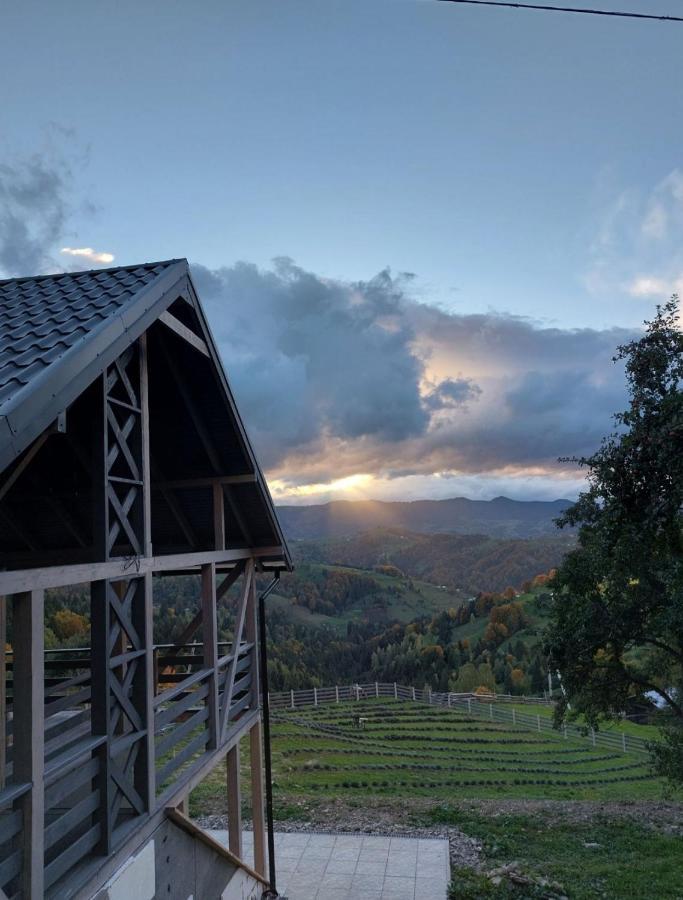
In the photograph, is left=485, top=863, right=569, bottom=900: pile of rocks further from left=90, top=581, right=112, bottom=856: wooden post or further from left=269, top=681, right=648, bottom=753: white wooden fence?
left=269, top=681, right=648, bottom=753: white wooden fence

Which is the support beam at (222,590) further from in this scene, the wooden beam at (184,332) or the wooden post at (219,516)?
the wooden beam at (184,332)

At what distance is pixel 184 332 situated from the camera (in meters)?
5.89

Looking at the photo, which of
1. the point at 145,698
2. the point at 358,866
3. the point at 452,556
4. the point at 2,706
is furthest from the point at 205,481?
the point at 452,556

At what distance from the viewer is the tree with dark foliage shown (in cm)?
1062

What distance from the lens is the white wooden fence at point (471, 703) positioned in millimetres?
33844

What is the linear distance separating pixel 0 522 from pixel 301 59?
8447 mm

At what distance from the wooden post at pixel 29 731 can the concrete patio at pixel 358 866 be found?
7.12 m

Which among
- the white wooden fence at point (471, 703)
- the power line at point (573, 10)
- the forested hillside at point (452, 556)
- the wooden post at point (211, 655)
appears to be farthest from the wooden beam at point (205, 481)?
the forested hillside at point (452, 556)

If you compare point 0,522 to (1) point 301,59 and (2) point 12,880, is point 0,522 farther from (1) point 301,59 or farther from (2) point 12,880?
(1) point 301,59

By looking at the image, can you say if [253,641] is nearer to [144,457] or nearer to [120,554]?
[120,554]

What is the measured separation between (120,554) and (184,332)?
2234mm

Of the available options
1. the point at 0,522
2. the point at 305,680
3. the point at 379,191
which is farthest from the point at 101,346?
the point at 305,680

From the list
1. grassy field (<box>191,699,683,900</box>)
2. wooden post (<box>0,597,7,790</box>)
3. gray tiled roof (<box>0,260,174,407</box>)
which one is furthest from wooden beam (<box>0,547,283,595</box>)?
grassy field (<box>191,699,683,900</box>)

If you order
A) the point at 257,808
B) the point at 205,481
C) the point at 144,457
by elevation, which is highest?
the point at 144,457
